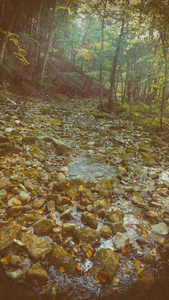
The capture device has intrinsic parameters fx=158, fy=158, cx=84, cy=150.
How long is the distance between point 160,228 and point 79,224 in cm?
141

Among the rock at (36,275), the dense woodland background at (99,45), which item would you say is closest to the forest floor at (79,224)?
Result: the rock at (36,275)

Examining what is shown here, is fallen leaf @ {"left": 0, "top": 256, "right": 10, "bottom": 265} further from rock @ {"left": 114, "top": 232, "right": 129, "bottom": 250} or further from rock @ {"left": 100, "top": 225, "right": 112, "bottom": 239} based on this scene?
rock @ {"left": 114, "top": 232, "right": 129, "bottom": 250}

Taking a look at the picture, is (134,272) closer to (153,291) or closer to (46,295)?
(153,291)

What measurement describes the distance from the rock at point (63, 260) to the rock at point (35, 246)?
0.11 metres

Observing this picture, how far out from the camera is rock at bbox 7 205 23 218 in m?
2.49

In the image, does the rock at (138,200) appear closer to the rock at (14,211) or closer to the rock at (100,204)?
the rock at (100,204)

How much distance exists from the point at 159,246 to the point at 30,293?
1887 millimetres

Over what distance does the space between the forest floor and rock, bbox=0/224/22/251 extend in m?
0.01

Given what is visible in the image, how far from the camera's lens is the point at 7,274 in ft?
5.79

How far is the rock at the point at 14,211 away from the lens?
2492 mm

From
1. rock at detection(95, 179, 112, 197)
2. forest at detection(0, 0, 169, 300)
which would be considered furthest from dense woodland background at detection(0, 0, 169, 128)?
rock at detection(95, 179, 112, 197)

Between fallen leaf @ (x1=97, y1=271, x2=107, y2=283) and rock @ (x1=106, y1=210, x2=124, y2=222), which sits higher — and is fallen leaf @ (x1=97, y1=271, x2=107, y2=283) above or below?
below

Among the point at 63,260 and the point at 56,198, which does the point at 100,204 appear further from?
the point at 63,260

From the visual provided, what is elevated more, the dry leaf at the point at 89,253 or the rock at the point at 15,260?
the rock at the point at 15,260
